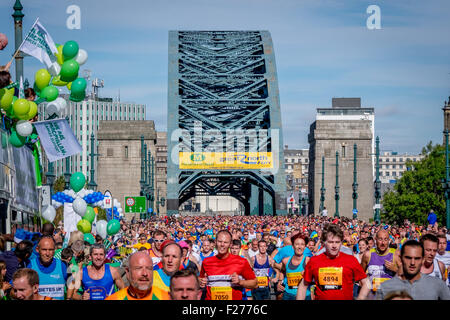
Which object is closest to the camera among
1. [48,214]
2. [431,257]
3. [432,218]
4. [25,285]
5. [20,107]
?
[25,285]

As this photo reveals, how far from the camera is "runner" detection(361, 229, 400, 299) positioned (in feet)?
35.9

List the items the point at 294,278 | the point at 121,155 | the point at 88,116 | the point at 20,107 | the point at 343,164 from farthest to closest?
the point at 88,116, the point at 121,155, the point at 343,164, the point at 20,107, the point at 294,278

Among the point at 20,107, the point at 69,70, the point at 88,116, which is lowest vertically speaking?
the point at 20,107

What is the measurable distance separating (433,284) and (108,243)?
1600cm

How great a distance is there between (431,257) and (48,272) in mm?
4358

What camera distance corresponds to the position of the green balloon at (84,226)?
1609cm

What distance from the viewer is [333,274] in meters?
8.73

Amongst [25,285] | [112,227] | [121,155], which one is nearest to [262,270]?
[112,227]

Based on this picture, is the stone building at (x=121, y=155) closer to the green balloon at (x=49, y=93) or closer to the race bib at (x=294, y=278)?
the green balloon at (x=49, y=93)

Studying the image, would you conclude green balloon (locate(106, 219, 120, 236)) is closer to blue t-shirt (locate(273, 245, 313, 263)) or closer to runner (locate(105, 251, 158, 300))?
blue t-shirt (locate(273, 245, 313, 263))

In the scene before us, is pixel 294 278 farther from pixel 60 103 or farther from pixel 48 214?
pixel 48 214

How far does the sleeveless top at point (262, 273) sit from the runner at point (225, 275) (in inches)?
156

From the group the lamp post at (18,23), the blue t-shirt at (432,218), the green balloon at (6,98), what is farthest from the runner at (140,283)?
the blue t-shirt at (432,218)

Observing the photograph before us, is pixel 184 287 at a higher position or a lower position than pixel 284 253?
higher
